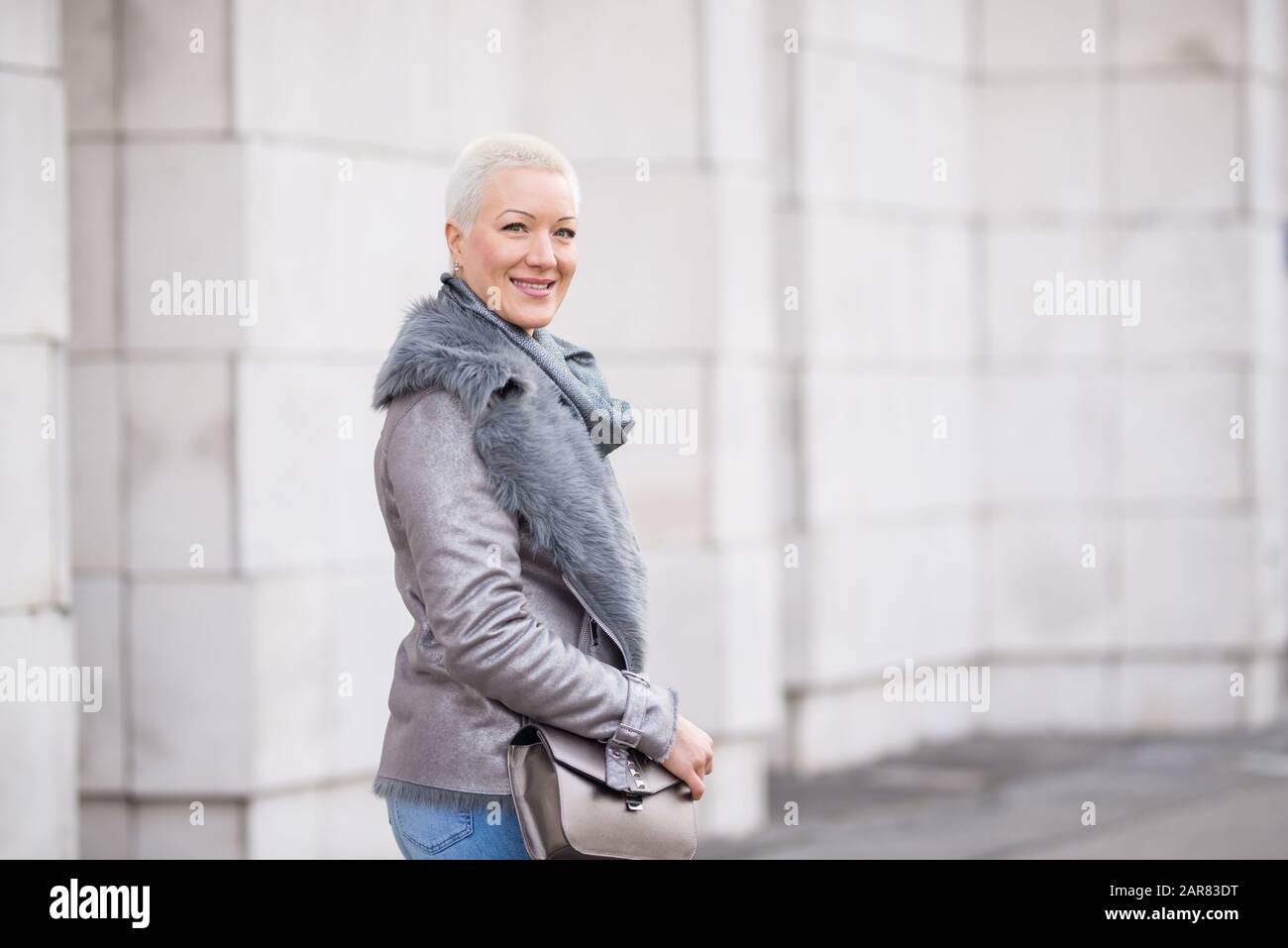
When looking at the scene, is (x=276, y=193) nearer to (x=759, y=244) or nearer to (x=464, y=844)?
(x=759, y=244)

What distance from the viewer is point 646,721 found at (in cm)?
276

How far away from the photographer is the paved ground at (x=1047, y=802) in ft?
23.7

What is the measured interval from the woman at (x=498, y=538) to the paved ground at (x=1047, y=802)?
463cm

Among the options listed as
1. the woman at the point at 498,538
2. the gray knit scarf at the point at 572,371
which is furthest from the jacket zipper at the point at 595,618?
the gray knit scarf at the point at 572,371

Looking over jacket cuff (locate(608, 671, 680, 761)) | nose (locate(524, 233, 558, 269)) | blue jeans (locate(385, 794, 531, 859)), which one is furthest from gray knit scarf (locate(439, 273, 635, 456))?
blue jeans (locate(385, 794, 531, 859))

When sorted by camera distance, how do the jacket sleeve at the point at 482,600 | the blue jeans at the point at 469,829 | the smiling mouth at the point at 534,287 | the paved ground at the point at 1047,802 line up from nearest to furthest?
1. the jacket sleeve at the point at 482,600
2. the blue jeans at the point at 469,829
3. the smiling mouth at the point at 534,287
4. the paved ground at the point at 1047,802

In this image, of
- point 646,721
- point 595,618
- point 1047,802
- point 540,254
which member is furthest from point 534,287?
point 1047,802

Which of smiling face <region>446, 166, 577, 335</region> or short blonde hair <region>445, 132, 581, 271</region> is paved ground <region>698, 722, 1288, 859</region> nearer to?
smiling face <region>446, 166, 577, 335</region>

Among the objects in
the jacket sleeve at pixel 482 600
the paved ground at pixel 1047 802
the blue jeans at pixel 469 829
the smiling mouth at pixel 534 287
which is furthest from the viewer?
the paved ground at pixel 1047 802

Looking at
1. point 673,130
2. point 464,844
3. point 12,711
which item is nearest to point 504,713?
point 464,844

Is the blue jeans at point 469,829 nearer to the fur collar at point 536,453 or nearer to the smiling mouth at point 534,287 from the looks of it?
the fur collar at point 536,453

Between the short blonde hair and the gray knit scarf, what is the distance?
0.12m

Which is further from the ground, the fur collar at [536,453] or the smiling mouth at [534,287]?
the smiling mouth at [534,287]

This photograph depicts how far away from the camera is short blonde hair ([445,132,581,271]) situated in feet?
9.42
